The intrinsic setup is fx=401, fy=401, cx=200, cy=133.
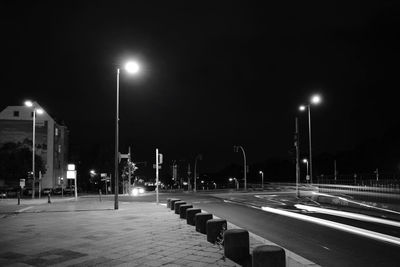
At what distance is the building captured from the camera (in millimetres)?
78625

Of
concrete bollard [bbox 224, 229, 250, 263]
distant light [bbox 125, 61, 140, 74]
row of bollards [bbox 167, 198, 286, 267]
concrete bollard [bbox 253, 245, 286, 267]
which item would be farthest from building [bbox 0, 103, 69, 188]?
concrete bollard [bbox 253, 245, 286, 267]

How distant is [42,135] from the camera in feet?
274

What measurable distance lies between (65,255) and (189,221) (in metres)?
5.93

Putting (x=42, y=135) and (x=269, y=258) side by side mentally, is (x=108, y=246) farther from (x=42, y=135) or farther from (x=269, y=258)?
(x=42, y=135)

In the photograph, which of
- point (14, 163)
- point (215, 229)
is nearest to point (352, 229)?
point (215, 229)

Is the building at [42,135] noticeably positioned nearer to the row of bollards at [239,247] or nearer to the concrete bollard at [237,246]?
the row of bollards at [239,247]

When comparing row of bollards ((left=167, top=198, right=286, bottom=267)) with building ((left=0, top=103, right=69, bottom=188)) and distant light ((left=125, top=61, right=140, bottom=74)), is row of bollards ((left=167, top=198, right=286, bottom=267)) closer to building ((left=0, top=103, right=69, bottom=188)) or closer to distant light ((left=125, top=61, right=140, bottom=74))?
distant light ((left=125, top=61, right=140, bottom=74))

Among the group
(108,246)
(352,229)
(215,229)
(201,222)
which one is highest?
(215,229)

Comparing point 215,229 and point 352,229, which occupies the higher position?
point 215,229

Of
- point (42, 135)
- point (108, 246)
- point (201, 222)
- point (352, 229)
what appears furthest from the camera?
point (42, 135)

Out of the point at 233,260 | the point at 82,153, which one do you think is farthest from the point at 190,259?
the point at 82,153

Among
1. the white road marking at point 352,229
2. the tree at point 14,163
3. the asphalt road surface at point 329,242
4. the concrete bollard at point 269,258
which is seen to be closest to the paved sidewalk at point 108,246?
the concrete bollard at point 269,258

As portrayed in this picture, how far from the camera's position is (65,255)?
8.71 m

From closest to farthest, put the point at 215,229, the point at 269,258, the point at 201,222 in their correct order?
1. the point at 269,258
2. the point at 215,229
3. the point at 201,222
